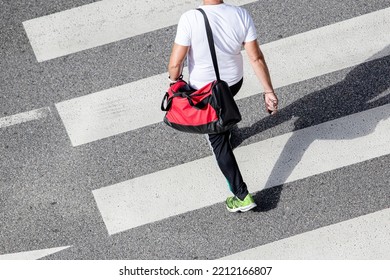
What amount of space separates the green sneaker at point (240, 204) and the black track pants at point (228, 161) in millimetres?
43

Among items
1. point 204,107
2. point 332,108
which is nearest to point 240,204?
point 204,107

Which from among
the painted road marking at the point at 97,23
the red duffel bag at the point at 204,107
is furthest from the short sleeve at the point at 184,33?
the painted road marking at the point at 97,23

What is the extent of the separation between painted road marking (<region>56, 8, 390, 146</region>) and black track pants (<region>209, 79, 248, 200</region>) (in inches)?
40.1

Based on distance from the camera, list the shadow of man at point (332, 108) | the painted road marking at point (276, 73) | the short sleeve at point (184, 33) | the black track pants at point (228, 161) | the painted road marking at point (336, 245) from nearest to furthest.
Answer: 1. the short sleeve at point (184, 33)
2. the black track pants at point (228, 161)
3. the painted road marking at point (336, 245)
4. the shadow of man at point (332, 108)
5. the painted road marking at point (276, 73)

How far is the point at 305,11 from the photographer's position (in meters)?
8.83

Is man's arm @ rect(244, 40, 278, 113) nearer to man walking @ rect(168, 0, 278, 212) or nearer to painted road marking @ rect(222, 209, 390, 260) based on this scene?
man walking @ rect(168, 0, 278, 212)

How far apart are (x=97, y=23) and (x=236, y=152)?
1.90 m

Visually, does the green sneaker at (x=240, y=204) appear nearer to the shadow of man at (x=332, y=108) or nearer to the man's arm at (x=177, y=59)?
the shadow of man at (x=332, y=108)

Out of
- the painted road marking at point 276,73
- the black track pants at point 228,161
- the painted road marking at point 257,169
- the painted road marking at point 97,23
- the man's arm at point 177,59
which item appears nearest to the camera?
the man's arm at point 177,59

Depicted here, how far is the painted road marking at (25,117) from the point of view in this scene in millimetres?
8148

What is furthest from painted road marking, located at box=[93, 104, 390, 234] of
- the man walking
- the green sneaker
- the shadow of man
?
the man walking

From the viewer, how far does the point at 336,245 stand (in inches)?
291

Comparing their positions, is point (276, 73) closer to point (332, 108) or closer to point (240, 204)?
point (332, 108)
